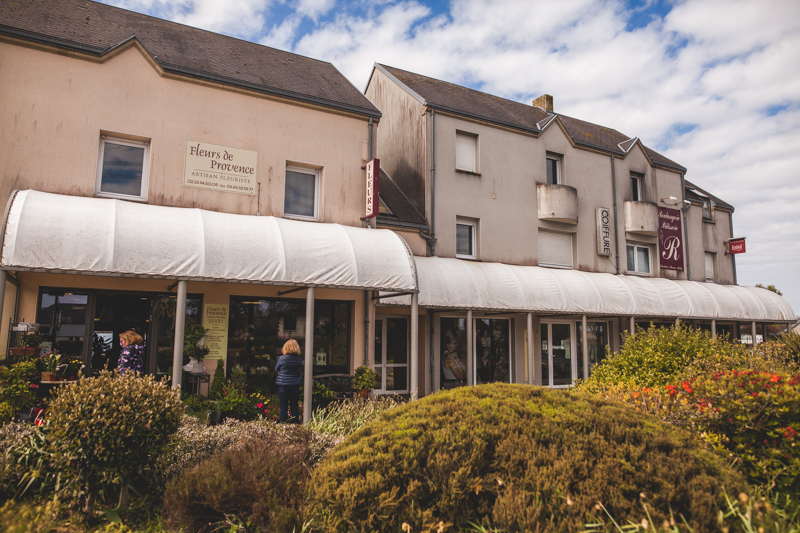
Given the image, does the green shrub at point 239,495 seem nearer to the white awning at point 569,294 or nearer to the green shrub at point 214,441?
the green shrub at point 214,441

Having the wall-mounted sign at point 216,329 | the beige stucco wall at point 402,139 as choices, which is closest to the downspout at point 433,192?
the beige stucco wall at point 402,139

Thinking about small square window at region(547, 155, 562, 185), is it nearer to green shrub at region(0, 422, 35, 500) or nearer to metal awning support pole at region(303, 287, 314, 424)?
metal awning support pole at region(303, 287, 314, 424)

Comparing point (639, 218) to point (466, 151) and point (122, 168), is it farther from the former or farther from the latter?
point (122, 168)

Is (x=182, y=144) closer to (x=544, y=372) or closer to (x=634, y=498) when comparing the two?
(x=634, y=498)

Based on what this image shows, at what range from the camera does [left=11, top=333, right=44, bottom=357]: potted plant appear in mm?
8789

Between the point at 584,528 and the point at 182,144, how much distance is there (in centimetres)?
1083

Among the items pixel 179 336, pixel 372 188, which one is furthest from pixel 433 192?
pixel 179 336

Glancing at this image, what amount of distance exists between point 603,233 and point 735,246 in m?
9.32

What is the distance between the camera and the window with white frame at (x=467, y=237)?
54.0 ft

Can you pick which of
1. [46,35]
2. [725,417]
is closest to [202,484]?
[725,417]

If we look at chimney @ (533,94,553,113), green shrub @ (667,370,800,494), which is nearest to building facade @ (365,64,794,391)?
chimney @ (533,94,553,113)

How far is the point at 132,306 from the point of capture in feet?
35.5

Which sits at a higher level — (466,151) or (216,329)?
(466,151)

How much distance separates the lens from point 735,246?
2397cm
